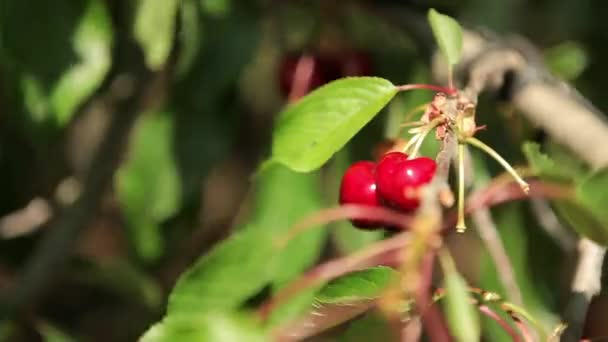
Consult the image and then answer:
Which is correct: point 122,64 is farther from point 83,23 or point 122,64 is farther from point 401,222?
point 401,222

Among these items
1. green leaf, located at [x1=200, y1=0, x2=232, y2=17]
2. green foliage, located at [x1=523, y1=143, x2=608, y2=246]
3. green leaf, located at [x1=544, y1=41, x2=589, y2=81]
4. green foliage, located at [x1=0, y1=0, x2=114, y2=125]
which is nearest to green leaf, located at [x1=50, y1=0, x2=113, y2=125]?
green foliage, located at [x1=0, y1=0, x2=114, y2=125]

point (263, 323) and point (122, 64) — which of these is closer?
point (263, 323)

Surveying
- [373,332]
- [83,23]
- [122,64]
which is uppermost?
[122,64]

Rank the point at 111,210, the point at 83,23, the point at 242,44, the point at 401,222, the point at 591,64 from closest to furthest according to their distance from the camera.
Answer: the point at 401,222
the point at 83,23
the point at 242,44
the point at 591,64
the point at 111,210

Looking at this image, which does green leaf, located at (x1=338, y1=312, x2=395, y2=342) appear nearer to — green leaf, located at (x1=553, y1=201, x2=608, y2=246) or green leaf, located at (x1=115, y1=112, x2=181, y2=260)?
green leaf, located at (x1=553, y1=201, x2=608, y2=246)

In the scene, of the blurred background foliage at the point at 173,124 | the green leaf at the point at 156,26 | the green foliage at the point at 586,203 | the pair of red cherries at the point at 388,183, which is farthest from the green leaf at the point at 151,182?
the green foliage at the point at 586,203

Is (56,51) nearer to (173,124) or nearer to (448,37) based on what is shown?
(173,124)

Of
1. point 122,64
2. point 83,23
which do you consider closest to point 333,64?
point 122,64
